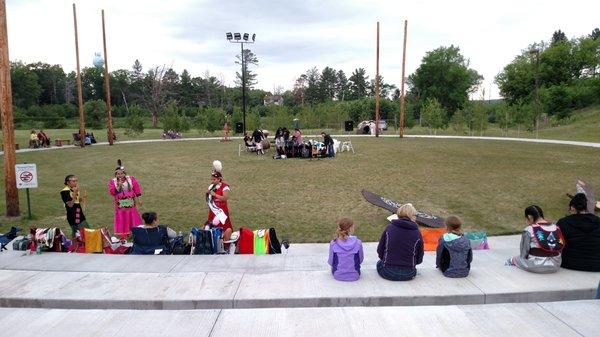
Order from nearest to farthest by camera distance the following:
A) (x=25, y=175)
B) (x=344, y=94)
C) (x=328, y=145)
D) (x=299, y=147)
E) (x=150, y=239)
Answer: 1. (x=150, y=239)
2. (x=25, y=175)
3. (x=328, y=145)
4. (x=299, y=147)
5. (x=344, y=94)

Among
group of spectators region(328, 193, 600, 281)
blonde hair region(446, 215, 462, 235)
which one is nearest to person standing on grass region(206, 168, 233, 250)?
group of spectators region(328, 193, 600, 281)

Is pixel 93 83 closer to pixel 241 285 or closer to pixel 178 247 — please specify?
pixel 178 247

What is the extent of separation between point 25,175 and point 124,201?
3.18 m

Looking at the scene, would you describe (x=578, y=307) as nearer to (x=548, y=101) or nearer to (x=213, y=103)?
(x=548, y=101)

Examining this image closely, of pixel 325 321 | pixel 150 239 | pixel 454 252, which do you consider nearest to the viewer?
pixel 325 321

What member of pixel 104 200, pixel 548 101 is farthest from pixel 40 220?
pixel 548 101

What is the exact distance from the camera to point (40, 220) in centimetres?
1056

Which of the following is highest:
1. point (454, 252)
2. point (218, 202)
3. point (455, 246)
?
point (218, 202)

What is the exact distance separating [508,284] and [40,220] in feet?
34.2

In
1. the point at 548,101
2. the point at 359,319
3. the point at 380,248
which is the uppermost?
the point at 548,101

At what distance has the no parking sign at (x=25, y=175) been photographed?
395 inches

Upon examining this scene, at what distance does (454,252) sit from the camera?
6184 mm

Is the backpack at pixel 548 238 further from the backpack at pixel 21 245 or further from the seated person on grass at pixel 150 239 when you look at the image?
the backpack at pixel 21 245

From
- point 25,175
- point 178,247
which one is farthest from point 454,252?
point 25,175
